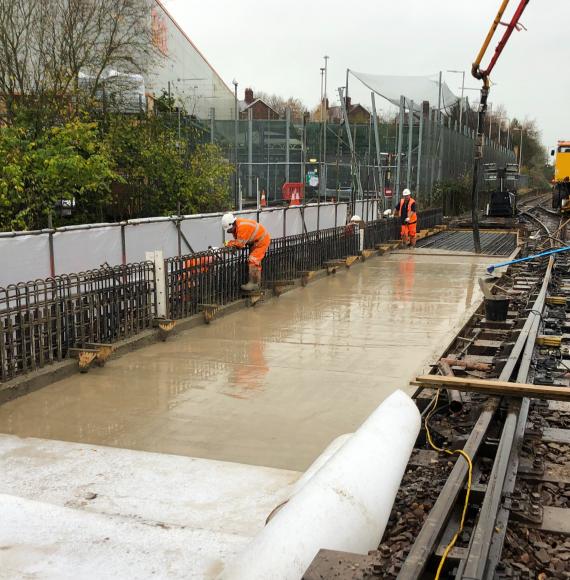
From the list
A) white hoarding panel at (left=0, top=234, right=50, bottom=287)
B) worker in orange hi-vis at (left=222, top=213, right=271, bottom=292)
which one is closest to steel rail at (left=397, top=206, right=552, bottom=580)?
white hoarding panel at (left=0, top=234, right=50, bottom=287)

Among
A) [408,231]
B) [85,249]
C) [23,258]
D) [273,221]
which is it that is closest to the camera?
[23,258]

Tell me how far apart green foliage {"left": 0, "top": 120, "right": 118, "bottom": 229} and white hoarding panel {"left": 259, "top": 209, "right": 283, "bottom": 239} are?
411cm

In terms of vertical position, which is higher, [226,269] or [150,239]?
[150,239]

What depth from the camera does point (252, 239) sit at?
12.0 m

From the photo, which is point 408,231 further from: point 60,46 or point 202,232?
point 60,46

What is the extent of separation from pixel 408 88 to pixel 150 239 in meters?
24.9

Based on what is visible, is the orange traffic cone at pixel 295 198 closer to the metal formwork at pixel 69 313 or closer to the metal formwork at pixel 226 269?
the metal formwork at pixel 226 269

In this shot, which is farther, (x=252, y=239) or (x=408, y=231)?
(x=408, y=231)

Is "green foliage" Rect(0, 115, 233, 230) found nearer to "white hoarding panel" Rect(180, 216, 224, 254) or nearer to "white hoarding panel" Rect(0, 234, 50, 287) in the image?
"white hoarding panel" Rect(180, 216, 224, 254)

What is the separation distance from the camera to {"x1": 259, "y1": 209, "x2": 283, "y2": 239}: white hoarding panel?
1590cm

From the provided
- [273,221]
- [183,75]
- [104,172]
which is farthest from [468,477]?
[183,75]

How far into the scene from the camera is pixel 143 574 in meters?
3.58

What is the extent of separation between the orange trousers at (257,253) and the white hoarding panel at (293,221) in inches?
190

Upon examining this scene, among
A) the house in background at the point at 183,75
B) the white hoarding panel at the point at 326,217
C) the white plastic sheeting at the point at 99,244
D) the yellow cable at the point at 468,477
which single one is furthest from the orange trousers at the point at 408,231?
the yellow cable at the point at 468,477
